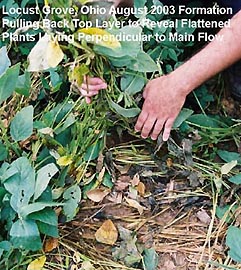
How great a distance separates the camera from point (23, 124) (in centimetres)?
120

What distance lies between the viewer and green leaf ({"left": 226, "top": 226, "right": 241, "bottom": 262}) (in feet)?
3.54

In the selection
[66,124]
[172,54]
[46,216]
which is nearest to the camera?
[46,216]

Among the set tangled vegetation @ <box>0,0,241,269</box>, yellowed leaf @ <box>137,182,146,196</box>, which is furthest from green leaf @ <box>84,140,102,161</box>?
yellowed leaf @ <box>137,182,146,196</box>

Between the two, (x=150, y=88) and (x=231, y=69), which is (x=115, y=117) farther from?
(x=231, y=69)

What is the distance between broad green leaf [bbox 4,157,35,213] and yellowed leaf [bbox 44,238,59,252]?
12cm

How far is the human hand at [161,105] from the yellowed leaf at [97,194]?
0.14m

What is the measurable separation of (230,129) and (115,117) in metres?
0.25

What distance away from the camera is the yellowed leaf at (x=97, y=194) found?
126cm

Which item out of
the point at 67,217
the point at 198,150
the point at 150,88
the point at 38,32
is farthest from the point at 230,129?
the point at 38,32

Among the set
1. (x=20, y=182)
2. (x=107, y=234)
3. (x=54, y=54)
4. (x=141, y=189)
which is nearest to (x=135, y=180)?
(x=141, y=189)

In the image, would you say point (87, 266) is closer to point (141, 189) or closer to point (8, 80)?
point (141, 189)

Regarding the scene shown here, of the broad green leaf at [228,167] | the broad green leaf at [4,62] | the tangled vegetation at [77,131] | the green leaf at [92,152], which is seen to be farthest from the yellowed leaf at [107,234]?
the broad green leaf at [4,62]

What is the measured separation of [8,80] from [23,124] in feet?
0.29

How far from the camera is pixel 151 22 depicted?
135 centimetres
